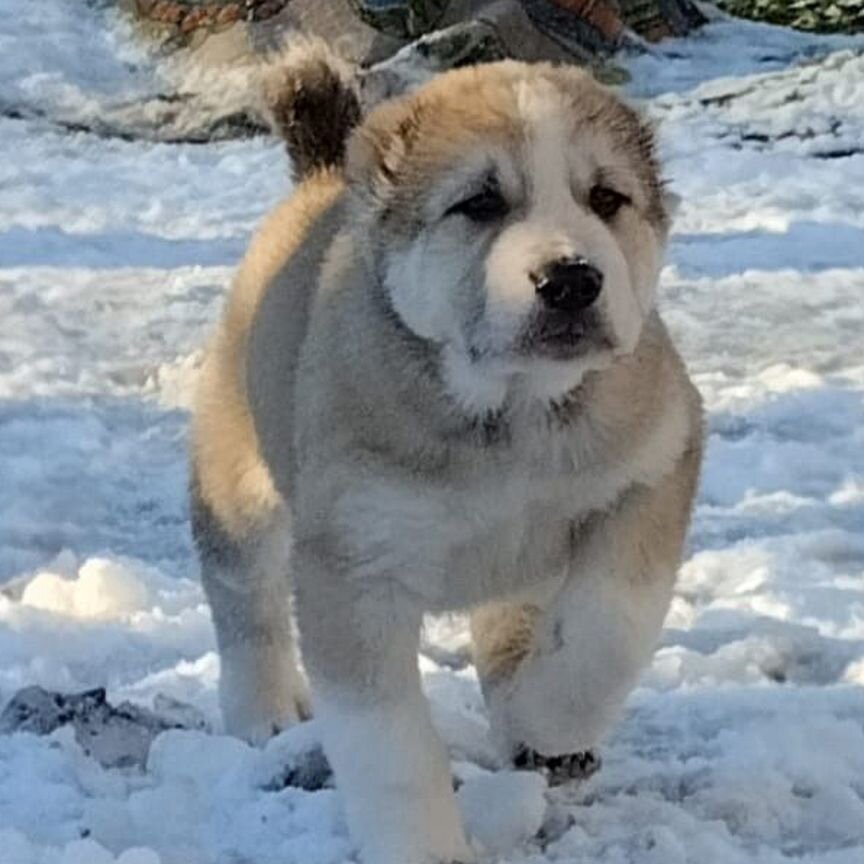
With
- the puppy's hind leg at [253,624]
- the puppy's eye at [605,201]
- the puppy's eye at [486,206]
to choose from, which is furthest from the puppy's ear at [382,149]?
the puppy's hind leg at [253,624]

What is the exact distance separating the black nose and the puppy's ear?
49cm

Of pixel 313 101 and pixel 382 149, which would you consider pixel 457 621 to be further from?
pixel 382 149

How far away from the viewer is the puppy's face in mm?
3223

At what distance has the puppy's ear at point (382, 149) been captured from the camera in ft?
11.8

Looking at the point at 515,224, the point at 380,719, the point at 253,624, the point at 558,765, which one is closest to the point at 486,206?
the point at 515,224

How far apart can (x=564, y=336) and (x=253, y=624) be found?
1534mm

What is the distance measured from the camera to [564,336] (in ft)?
10.6

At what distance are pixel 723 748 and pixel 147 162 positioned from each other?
26.5ft

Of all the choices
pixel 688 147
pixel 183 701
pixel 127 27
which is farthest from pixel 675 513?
pixel 127 27

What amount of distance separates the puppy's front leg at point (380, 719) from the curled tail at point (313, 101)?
1.13 metres

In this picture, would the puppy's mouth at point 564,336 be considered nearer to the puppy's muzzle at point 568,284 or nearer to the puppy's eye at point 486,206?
the puppy's muzzle at point 568,284

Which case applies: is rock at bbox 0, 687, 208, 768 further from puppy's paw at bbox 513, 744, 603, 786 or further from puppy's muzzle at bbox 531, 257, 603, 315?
puppy's muzzle at bbox 531, 257, 603, 315

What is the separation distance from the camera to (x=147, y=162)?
38.5ft

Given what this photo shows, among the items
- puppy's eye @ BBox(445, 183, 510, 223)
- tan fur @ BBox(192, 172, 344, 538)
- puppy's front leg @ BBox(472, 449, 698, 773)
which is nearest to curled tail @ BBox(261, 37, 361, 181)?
tan fur @ BBox(192, 172, 344, 538)
